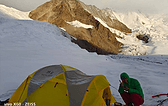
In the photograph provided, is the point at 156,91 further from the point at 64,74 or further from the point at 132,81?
the point at 64,74

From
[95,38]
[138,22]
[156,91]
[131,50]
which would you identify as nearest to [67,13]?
[95,38]

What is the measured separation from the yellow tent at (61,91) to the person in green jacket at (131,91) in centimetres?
53

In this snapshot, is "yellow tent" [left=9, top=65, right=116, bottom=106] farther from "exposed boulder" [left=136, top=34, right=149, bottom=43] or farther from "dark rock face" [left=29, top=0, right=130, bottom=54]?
"exposed boulder" [left=136, top=34, right=149, bottom=43]

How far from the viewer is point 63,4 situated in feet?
117

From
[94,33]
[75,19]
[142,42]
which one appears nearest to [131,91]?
[94,33]

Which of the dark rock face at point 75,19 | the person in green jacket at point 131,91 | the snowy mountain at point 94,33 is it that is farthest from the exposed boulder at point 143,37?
the person in green jacket at point 131,91

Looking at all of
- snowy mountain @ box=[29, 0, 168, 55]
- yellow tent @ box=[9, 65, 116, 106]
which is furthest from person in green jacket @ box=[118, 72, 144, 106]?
snowy mountain @ box=[29, 0, 168, 55]

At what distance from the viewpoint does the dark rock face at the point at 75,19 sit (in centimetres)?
3075

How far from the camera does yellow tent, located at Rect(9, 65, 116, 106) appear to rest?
2961mm

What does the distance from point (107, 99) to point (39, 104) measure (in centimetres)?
199

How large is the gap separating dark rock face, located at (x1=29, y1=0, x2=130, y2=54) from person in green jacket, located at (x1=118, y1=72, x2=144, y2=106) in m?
25.4

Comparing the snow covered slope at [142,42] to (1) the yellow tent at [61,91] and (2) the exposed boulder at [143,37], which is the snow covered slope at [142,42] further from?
A: (1) the yellow tent at [61,91]

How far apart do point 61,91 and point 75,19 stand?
114 feet

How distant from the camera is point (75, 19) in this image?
35.9 metres
